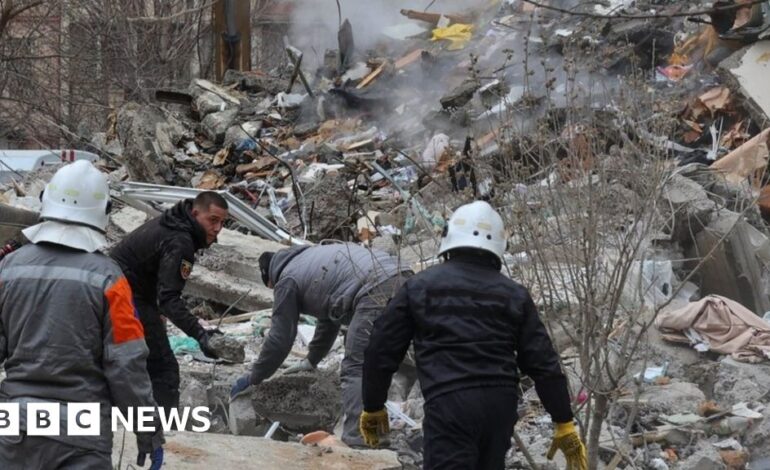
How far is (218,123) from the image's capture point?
47.6 feet

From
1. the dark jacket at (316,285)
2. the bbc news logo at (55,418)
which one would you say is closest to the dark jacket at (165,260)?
the dark jacket at (316,285)

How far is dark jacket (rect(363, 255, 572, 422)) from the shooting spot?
414cm

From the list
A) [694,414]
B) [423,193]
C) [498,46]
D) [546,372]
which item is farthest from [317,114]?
[546,372]

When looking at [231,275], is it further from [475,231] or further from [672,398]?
[475,231]

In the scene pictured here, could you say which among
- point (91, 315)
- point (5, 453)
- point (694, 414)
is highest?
point (91, 315)

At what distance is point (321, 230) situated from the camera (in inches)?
424

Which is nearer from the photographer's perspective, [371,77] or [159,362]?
[159,362]

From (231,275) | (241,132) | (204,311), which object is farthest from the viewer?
(241,132)

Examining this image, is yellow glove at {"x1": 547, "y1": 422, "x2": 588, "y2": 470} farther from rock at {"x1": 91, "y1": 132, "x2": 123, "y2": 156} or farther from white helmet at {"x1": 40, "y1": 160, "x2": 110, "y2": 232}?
rock at {"x1": 91, "y1": 132, "x2": 123, "y2": 156}

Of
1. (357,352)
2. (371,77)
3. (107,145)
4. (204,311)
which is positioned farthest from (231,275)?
(371,77)

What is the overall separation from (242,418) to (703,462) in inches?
94.9

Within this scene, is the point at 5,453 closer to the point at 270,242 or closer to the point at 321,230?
the point at 270,242

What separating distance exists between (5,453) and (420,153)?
9.00m

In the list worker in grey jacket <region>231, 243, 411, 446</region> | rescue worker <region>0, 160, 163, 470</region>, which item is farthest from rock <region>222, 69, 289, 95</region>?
rescue worker <region>0, 160, 163, 470</region>
